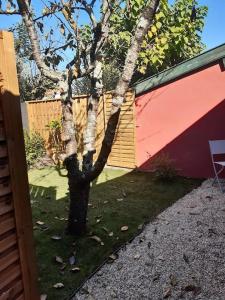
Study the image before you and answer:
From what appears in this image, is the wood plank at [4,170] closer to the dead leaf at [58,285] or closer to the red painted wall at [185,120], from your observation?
the dead leaf at [58,285]

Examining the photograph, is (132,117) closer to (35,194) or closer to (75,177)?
(35,194)

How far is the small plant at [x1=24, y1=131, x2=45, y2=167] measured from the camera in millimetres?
9766

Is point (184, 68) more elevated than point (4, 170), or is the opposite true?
point (184, 68)

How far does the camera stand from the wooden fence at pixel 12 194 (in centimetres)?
213

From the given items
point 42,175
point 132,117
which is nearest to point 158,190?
point 132,117

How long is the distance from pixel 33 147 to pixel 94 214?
5.30 meters

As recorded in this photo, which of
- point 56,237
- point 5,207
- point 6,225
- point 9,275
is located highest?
point 5,207

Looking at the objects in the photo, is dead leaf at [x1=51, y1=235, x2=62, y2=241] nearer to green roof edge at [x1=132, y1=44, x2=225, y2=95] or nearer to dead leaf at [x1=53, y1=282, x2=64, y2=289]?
dead leaf at [x1=53, y1=282, x2=64, y2=289]

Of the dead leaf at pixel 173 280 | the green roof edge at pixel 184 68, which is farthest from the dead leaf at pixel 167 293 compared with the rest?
the green roof edge at pixel 184 68

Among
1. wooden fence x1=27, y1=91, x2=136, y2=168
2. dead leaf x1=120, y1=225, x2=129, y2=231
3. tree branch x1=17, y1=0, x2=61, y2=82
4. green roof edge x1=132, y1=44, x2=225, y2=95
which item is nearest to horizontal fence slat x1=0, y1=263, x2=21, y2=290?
dead leaf x1=120, y1=225, x2=129, y2=231

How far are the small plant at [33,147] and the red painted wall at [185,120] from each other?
135 inches

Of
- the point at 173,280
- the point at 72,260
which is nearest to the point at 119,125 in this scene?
the point at 72,260

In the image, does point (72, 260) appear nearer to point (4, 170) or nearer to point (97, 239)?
point (97, 239)

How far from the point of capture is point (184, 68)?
24.5 ft
